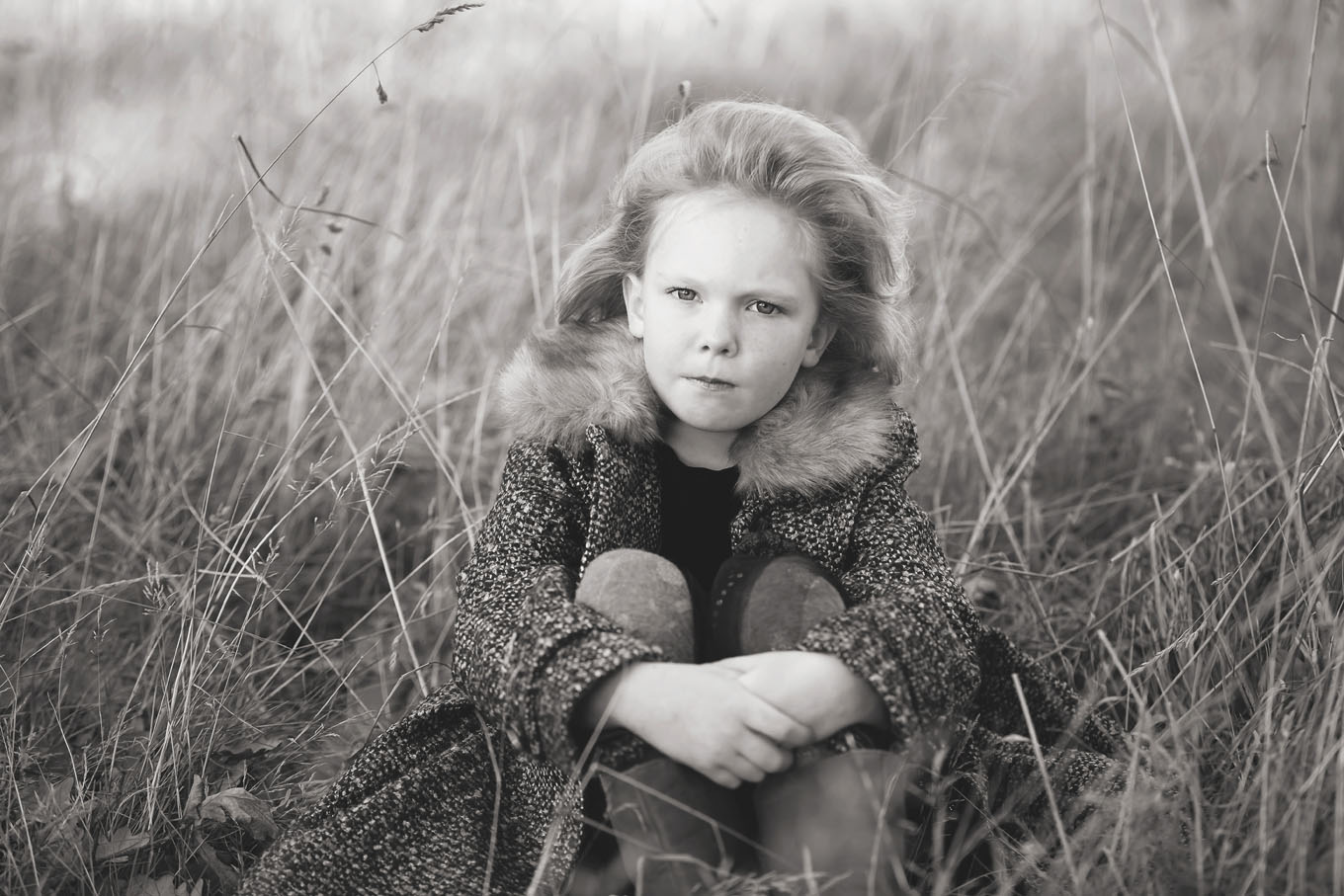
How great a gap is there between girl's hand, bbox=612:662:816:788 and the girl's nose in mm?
488

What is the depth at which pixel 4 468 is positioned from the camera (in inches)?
96.8

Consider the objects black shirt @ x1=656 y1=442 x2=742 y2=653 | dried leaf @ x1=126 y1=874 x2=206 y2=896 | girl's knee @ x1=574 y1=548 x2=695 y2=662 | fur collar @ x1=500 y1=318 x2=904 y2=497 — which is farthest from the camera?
black shirt @ x1=656 y1=442 x2=742 y2=653

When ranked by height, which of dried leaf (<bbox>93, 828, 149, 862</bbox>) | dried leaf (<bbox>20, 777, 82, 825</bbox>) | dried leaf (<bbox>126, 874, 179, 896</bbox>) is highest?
dried leaf (<bbox>20, 777, 82, 825</bbox>)

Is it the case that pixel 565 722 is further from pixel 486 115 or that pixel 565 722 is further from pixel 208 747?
pixel 486 115

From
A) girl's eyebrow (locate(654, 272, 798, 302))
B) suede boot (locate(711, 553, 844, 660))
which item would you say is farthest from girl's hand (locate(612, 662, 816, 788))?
girl's eyebrow (locate(654, 272, 798, 302))

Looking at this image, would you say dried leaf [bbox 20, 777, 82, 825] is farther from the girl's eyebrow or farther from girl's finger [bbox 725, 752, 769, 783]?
the girl's eyebrow

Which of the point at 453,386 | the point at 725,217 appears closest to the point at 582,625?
the point at 725,217

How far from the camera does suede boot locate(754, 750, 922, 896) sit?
4.78 feet

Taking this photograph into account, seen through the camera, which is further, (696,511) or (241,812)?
(696,511)

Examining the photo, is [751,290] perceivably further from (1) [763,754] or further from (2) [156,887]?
(2) [156,887]

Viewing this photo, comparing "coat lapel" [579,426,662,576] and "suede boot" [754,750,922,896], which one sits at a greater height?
"coat lapel" [579,426,662,576]

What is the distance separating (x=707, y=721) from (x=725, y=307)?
61cm

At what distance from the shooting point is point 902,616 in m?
1.57

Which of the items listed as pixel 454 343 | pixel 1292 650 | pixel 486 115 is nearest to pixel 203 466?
pixel 454 343
